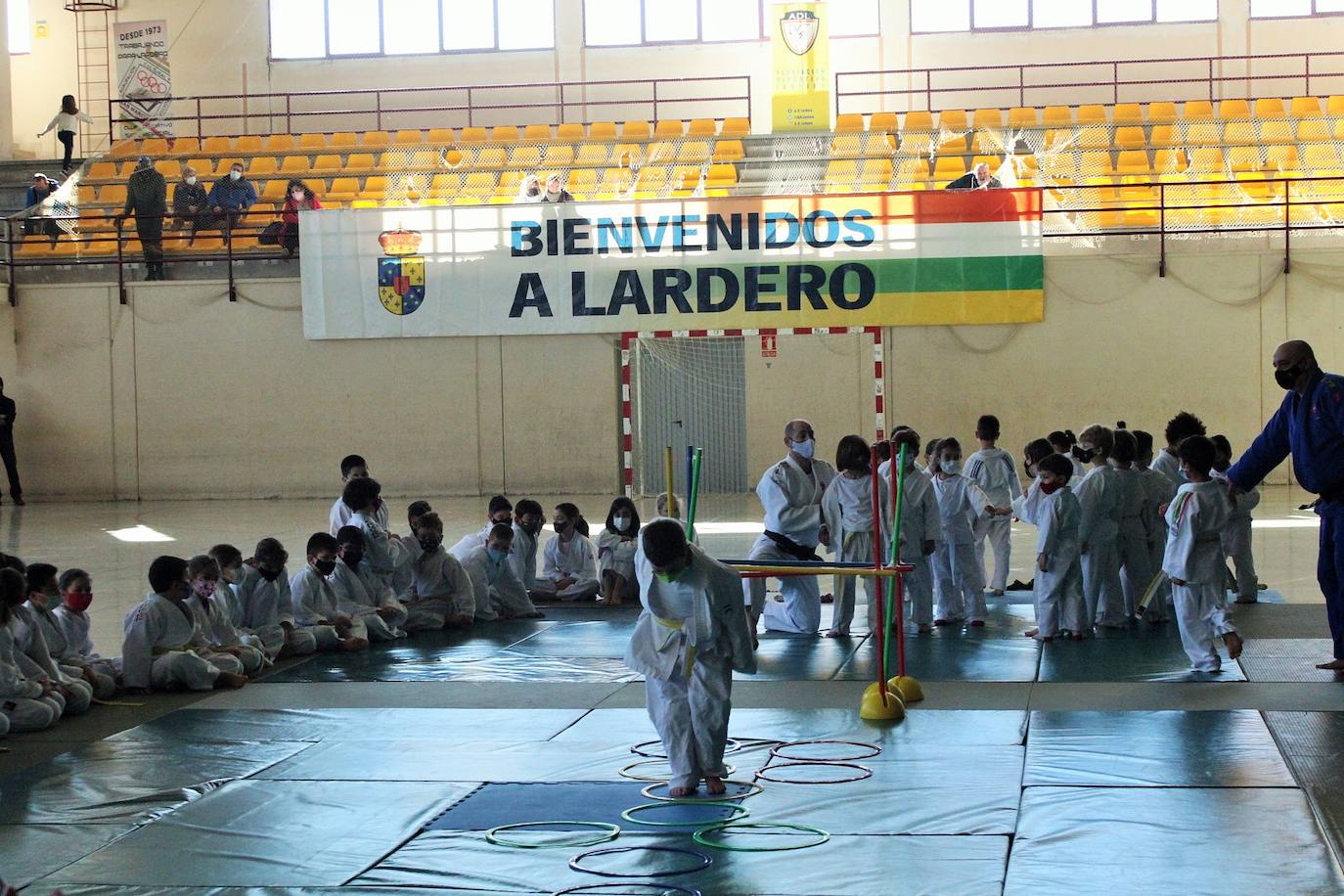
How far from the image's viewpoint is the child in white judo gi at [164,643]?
29.5 ft

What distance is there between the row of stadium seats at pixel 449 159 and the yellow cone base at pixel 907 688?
15.9m

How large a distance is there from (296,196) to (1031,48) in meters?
13.1

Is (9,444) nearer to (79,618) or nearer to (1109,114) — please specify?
(79,618)

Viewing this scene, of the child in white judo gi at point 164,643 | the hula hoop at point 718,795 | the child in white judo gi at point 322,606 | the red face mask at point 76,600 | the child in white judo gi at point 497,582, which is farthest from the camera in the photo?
the child in white judo gi at point 497,582

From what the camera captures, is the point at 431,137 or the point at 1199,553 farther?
the point at 431,137

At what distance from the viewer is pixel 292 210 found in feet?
74.5

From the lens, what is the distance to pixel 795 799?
6.58 metres

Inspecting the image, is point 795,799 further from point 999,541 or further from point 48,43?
point 48,43

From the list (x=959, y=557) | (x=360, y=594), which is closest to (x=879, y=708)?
(x=959, y=557)

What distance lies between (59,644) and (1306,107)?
2197cm

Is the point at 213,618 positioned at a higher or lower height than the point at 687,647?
lower

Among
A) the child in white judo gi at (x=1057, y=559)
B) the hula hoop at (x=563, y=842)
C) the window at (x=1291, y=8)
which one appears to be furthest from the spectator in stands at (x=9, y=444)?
the window at (x=1291, y=8)

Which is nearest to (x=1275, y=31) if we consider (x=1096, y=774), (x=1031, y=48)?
(x=1031, y=48)

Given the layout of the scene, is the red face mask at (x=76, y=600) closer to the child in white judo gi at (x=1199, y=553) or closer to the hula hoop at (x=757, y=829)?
the hula hoop at (x=757, y=829)
